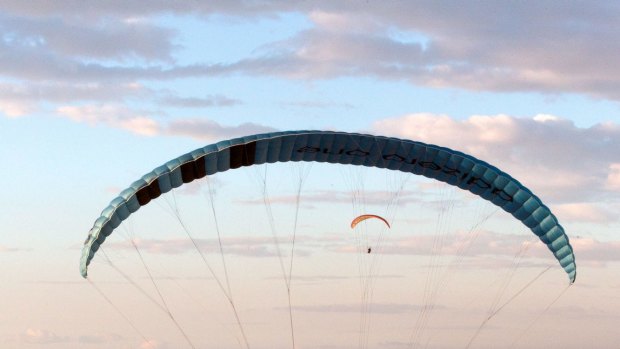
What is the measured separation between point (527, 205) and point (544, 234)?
1.49 meters

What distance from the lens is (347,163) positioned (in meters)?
45.7

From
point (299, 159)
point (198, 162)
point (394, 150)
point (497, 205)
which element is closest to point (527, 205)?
point (497, 205)

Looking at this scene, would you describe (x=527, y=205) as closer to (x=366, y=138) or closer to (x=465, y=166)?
(x=465, y=166)

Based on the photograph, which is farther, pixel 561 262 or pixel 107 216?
pixel 561 262

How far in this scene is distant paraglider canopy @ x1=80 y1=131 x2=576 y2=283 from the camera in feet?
144

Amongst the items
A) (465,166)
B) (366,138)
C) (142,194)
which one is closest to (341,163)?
(366,138)

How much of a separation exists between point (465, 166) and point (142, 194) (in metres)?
11.7

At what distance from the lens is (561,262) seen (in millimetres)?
46750

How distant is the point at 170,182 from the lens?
44219mm

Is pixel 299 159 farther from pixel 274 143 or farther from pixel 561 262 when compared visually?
pixel 561 262

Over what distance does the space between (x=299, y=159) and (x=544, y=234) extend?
9487 millimetres

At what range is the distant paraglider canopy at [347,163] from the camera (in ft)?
144

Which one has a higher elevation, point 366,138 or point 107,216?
point 366,138

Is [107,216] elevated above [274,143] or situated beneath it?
situated beneath
